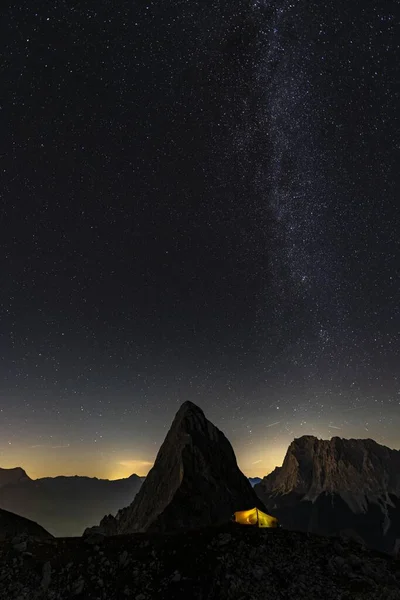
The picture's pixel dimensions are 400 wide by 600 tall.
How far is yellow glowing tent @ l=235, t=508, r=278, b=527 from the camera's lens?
33.4 meters

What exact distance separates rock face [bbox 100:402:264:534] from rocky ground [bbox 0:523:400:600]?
1560 inches

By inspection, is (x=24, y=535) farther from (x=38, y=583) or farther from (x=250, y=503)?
(x=250, y=503)

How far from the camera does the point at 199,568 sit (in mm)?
21469

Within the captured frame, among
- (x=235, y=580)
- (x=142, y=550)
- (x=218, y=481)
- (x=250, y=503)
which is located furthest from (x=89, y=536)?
(x=250, y=503)

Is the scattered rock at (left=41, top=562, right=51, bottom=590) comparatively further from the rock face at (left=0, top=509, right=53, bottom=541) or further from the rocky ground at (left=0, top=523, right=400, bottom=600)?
the rock face at (left=0, top=509, right=53, bottom=541)

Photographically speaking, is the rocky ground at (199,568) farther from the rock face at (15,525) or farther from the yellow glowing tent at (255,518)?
the rock face at (15,525)

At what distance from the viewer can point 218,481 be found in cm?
7025

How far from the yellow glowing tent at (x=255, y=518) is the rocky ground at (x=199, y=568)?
9.46 meters

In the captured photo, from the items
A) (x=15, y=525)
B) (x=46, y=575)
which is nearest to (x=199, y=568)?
(x=46, y=575)

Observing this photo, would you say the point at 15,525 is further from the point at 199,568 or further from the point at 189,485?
the point at 189,485

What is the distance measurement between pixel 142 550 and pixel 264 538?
26.5 feet

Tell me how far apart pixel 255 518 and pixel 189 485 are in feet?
122

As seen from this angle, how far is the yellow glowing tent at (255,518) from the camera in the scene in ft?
110

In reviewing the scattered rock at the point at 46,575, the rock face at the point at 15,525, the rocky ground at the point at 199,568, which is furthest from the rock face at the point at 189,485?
the scattered rock at the point at 46,575
